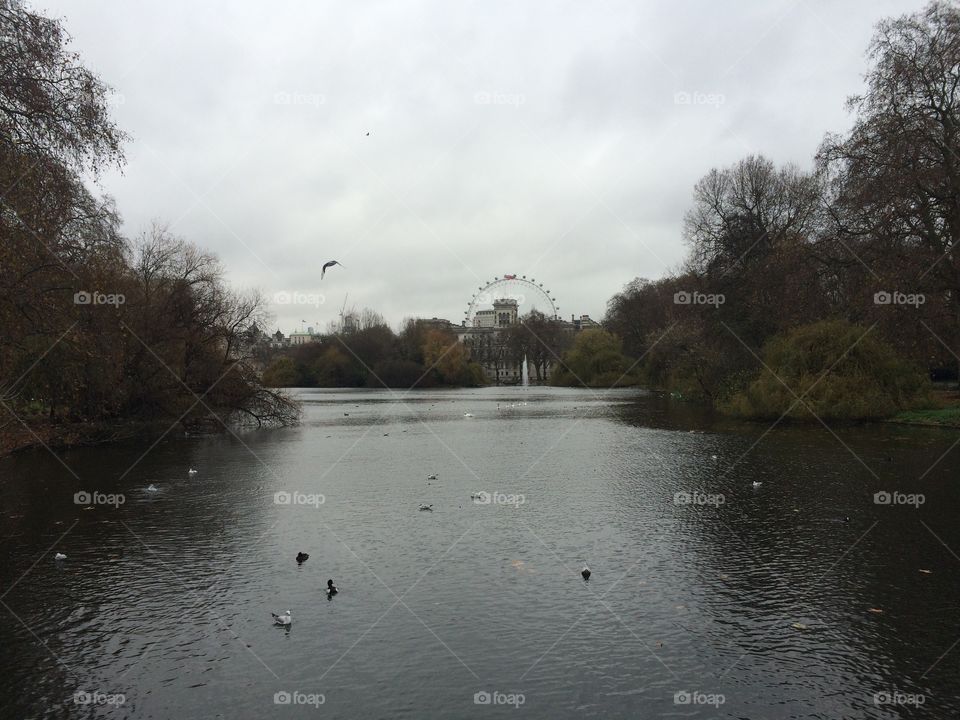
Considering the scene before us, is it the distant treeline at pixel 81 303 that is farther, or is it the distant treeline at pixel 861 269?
the distant treeline at pixel 861 269

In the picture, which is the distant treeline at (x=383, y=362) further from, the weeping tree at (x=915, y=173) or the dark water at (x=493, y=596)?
the dark water at (x=493, y=596)

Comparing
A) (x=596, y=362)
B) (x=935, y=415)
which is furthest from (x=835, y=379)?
(x=596, y=362)

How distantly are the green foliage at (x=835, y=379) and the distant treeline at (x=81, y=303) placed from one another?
22480mm

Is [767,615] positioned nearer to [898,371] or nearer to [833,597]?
[833,597]

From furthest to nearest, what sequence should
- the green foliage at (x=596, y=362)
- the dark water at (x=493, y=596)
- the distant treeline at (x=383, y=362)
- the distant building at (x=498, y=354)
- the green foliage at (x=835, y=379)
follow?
the distant building at (x=498, y=354) → the distant treeline at (x=383, y=362) → the green foliage at (x=596, y=362) → the green foliage at (x=835, y=379) → the dark water at (x=493, y=596)

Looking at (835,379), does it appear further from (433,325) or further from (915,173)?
(433,325)

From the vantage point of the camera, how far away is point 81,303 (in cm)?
1717

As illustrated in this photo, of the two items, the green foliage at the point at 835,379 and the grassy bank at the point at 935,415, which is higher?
the green foliage at the point at 835,379

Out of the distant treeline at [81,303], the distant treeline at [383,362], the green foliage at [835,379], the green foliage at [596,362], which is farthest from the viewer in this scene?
the distant treeline at [383,362]

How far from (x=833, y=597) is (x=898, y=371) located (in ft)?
86.1

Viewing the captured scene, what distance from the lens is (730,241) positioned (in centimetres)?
4266

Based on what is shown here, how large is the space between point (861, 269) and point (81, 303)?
2521 centimetres

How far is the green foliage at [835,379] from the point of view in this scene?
2864 centimetres

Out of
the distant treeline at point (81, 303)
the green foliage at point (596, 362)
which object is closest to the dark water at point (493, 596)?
the distant treeline at point (81, 303)
